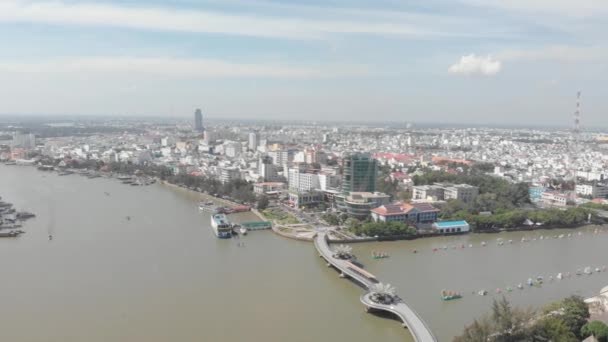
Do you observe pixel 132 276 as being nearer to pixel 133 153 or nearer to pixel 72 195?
pixel 72 195

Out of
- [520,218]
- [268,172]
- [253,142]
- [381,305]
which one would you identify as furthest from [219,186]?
[253,142]

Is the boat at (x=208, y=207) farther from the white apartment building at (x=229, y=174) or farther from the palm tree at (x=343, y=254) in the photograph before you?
the palm tree at (x=343, y=254)

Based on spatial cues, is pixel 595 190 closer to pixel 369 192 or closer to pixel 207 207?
pixel 369 192

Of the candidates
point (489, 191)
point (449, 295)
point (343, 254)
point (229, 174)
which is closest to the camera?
point (449, 295)

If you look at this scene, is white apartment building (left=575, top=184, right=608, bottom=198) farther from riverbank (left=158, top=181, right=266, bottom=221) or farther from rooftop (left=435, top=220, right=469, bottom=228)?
riverbank (left=158, top=181, right=266, bottom=221)

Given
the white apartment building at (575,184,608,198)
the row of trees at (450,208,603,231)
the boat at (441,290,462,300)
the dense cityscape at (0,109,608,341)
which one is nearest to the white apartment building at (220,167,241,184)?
the dense cityscape at (0,109,608,341)
